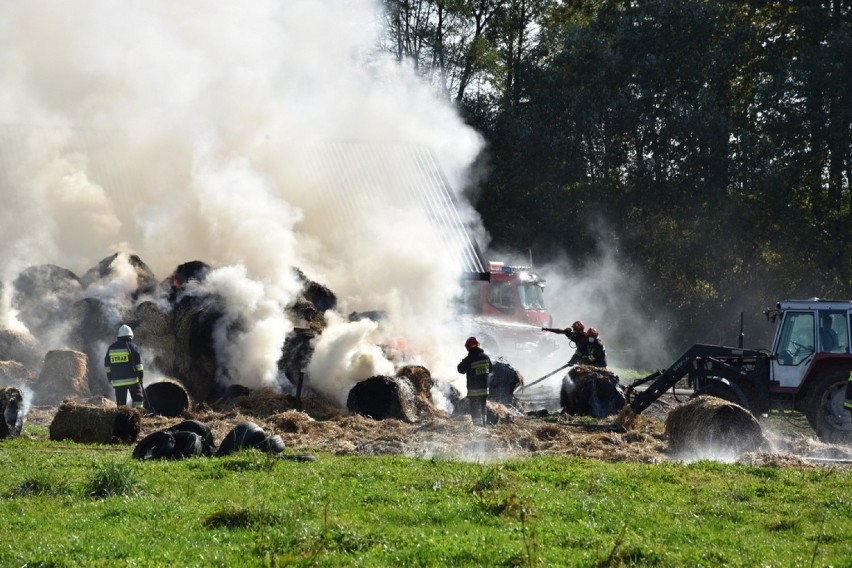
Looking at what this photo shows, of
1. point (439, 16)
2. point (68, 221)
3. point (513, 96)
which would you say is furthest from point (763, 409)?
point (439, 16)

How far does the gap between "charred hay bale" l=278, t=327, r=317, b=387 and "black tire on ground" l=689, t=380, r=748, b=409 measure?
745cm

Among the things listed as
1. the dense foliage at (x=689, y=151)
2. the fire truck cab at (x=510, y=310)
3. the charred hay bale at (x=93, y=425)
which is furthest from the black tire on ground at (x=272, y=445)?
the dense foliage at (x=689, y=151)

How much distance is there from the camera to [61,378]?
66.2 feet

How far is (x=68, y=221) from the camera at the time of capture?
28.2 m

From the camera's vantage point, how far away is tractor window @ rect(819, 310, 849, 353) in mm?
16938

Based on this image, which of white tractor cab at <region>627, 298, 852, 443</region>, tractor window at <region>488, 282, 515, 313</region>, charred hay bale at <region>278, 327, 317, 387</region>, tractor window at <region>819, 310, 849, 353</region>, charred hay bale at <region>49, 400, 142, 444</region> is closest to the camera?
charred hay bale at <region>49, 400, 142, 444</region>

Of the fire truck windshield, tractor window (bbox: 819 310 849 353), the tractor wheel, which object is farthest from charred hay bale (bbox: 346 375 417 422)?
the fire truck windshield

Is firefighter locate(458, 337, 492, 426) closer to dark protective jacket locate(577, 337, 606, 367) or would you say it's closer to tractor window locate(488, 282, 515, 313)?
dark protective jacket locate(577, 337, 606, 367)

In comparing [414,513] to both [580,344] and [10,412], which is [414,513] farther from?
[580,344]

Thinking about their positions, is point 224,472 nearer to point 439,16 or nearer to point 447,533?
point 447,533

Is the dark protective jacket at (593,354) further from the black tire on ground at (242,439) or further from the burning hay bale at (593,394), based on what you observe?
the black tire on ground at (242,439)

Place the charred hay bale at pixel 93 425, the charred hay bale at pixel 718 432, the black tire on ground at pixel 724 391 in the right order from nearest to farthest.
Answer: the charred hay bale at pixel 718 432 < the charred hay bale at pixel 93 425 < the black tire on ground at pixel 724 391

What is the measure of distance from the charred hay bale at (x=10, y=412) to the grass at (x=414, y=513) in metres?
2.66

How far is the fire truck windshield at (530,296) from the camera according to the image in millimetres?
30766
